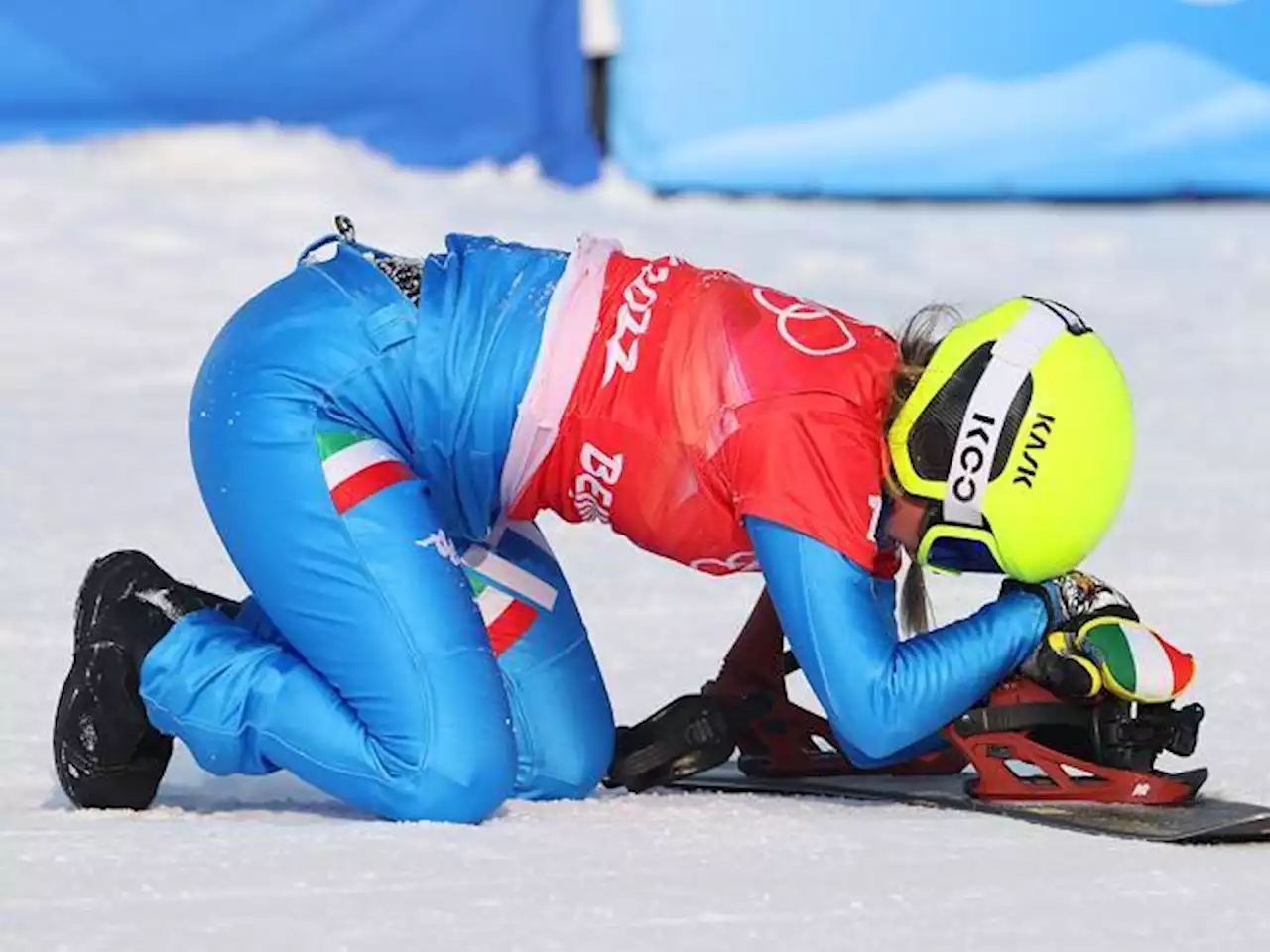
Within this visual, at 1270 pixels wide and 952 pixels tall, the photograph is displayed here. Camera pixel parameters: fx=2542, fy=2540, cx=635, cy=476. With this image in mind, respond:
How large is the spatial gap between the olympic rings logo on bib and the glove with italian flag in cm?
41

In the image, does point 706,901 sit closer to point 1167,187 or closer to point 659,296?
point 659,296

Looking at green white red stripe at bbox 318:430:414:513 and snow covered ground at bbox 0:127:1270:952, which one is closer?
snow covered ground at bbox 0:127:1270:952

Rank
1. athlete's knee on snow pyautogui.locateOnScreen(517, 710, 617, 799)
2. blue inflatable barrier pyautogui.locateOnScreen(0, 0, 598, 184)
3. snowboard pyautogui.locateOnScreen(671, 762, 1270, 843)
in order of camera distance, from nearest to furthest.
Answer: snowboard pyautogui.locateOnScreen(671, 762, 1270, 843) < athlete's knee on snow pyautogui.locateOnScreen(517, 710, 617, 799) < blue inflatable barrier pyautogui.locateOnScreen(0, 0, 598, 184)

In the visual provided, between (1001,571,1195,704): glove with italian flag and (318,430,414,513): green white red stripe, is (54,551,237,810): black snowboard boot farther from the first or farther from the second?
(1001,571,1195,704): glove with italian flag

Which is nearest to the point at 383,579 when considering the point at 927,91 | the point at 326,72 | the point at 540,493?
the point at 540,493

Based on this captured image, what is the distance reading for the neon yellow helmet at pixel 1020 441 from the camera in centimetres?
328

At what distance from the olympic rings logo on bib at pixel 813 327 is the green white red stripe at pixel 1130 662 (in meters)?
0.52

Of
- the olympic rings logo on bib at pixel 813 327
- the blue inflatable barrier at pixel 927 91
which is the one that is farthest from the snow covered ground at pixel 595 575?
the olympic rings logo on bib at pixel 813 327

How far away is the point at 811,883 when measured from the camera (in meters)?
2.94

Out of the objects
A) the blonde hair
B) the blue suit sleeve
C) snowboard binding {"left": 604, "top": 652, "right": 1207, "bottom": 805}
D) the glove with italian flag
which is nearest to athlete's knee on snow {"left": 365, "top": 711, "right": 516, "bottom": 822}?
snowboard binding {"left": 604, "top": 652, "right": 1207, "bottom": 805}

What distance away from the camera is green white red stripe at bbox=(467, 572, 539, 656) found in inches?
148

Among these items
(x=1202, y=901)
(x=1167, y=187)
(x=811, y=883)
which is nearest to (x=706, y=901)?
(x=811, y=883)

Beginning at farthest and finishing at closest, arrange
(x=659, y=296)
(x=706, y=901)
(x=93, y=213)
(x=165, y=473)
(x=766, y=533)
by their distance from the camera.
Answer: (x=93, y=213), (x=165, y=473), (x=659, y=296), (x=766, y=533), (x=706, y=901)

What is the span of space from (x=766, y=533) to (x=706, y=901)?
0.59 meters
